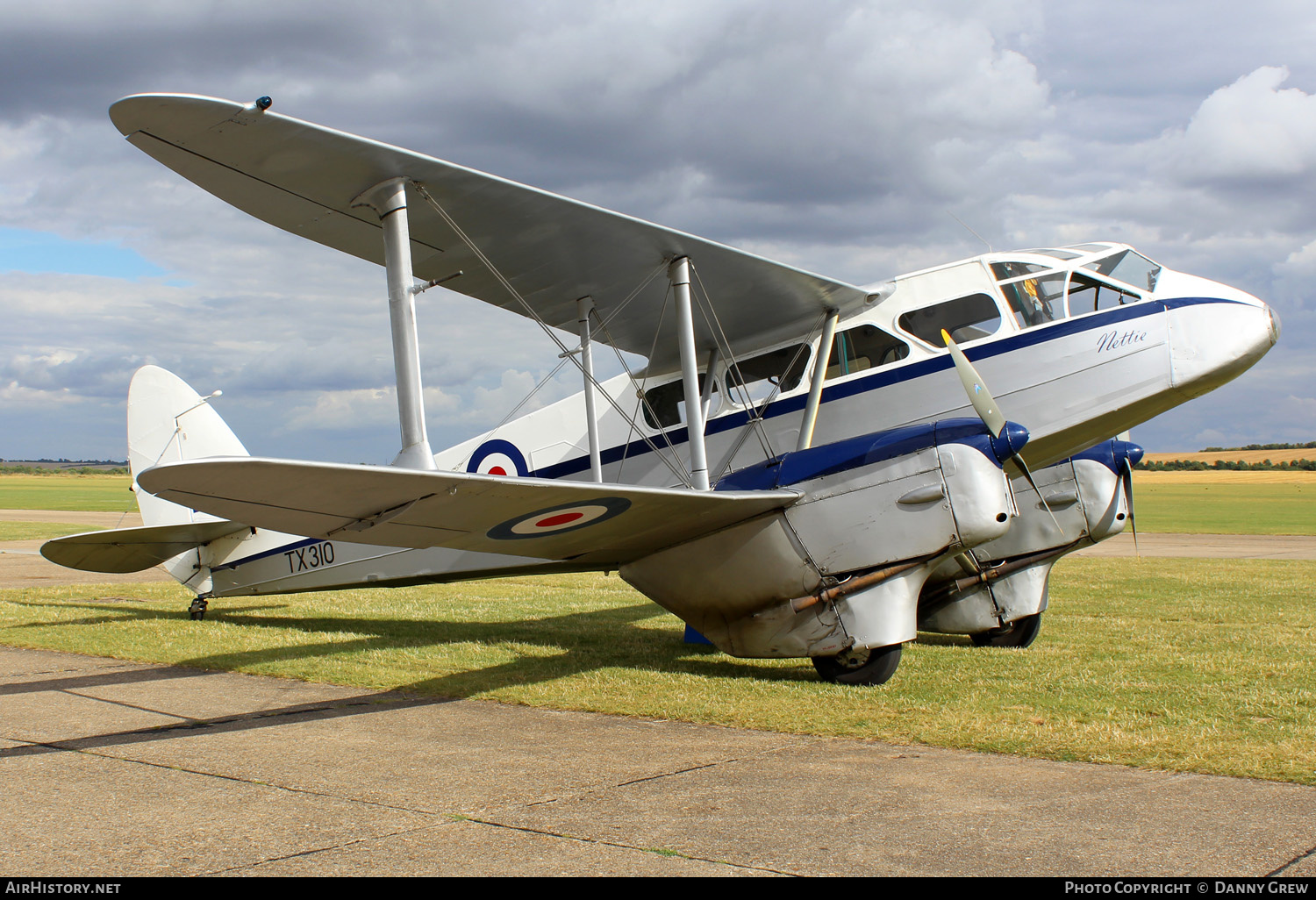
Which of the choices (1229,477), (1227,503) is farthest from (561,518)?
(1229,477)

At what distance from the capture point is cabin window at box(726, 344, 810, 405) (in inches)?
364

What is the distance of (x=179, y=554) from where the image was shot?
1253 cm

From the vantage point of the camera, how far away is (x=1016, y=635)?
9.90 meters

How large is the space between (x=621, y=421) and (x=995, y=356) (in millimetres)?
3845

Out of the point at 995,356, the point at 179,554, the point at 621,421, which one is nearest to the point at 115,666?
the point at 179,554

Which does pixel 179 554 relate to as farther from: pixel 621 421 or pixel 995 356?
pixel 995 356

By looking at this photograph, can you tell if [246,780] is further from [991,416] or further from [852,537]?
[991,416]

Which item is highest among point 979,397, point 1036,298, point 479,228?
point 479,228

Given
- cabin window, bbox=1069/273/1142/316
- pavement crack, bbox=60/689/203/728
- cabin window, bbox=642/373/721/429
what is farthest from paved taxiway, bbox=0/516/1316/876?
cabin window, bbox=1069/273/1142/316

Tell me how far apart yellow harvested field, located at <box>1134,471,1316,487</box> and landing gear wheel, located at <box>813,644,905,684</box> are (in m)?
82.9

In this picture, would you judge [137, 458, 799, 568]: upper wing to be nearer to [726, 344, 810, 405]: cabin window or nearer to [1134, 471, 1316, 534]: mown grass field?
[726, 344, 810, 405]: cabin window

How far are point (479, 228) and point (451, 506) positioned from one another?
287cm

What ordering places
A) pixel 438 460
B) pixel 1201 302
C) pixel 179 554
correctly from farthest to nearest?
pixel 179 554
pixel 438 460
pixel 1201 302
